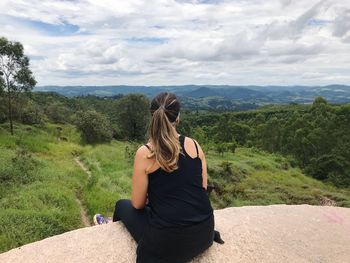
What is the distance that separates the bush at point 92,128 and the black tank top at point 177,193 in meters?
34.1

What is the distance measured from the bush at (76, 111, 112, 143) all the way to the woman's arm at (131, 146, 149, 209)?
33.7 m

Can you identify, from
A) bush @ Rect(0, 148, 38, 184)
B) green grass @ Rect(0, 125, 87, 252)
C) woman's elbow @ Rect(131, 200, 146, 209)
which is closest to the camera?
woman's elbow @ Rect(131, 200, 146, 209)

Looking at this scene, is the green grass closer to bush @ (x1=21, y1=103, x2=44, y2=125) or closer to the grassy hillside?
the grassy hillside

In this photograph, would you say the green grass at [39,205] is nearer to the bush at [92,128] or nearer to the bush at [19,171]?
the bush at [19,171]

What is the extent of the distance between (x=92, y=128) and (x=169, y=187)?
113 feet

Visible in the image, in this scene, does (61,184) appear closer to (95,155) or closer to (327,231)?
(327,231)

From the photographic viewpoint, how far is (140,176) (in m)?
4.77

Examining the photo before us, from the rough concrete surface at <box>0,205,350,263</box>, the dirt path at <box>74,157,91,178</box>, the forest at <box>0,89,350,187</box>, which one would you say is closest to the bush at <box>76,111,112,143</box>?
the forest at <box>0,89,350,187</box>

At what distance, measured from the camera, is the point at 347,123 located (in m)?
63.2

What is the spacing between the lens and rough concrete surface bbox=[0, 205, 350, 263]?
228 inches

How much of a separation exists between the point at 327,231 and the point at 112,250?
4281 millimetres

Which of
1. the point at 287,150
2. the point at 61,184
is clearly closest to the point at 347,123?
the point at 287,150

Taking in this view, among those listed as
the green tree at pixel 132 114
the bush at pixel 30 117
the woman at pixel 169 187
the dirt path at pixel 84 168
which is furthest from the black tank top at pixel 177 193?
the green tree at pixel 132 114

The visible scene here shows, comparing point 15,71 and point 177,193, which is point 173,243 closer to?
point 177,193
